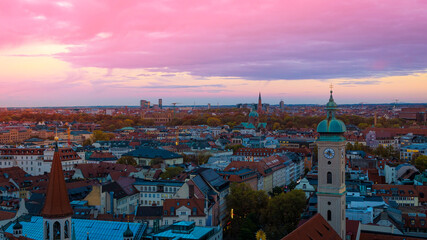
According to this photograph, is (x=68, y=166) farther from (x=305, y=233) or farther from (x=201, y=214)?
(x=305, y=233)

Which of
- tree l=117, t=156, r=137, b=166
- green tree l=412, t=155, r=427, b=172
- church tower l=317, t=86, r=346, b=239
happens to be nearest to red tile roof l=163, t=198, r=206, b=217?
church tower l=317, t=86, r=346, b=239

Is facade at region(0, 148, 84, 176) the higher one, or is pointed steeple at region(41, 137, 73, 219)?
pointed steeple at region(41, 137, 73, 219)

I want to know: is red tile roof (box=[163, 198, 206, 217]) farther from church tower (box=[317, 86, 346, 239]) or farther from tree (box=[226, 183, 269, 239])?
church tower (box=[317, 86, 346, 239])

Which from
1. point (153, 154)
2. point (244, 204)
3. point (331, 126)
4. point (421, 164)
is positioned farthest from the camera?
point (153, 154)

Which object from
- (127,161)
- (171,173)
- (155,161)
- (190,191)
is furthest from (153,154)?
(190,191)

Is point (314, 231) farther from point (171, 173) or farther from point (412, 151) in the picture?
point (412, 151)

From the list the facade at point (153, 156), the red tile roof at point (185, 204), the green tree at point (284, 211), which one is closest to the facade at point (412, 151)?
the facade at point (153, 156)

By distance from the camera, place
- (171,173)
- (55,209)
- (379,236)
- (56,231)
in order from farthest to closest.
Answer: (171,173) < (379,236) < (56,231) < (55,209)
